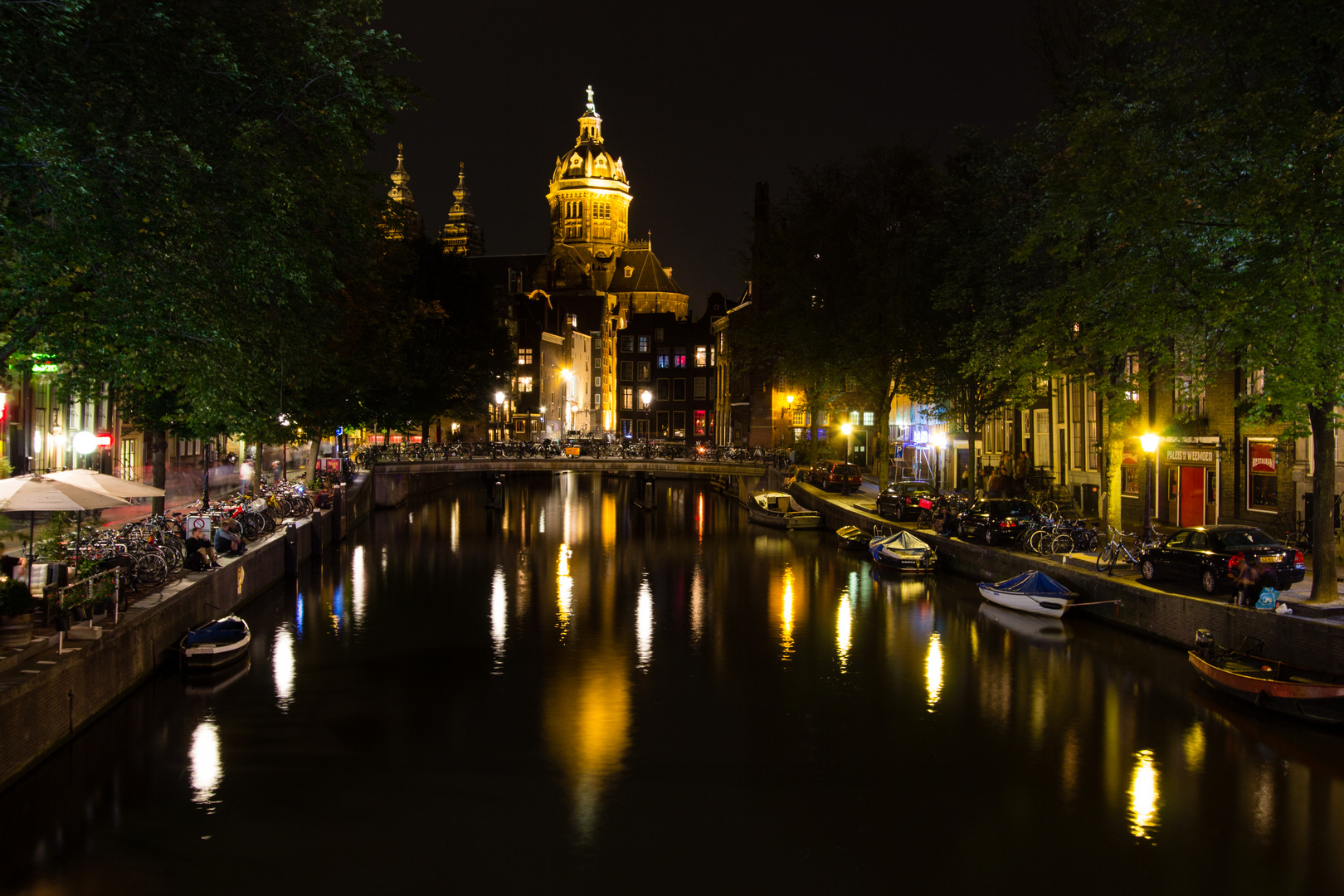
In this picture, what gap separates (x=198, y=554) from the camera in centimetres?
2516

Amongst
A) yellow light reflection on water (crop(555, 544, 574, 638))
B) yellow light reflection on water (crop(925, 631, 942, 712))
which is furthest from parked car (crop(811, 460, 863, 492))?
yellow light reflection on water (crop(925, 631, 942, 712))

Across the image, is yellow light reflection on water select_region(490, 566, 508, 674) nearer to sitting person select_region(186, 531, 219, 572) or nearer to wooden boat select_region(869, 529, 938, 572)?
sitting person select_region(186, 531, 219, 572)

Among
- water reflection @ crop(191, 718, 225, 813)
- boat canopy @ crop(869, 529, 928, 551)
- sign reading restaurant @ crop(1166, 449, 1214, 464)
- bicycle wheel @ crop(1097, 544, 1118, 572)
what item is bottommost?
water reflection @ crop(191, 718, 225, 813)

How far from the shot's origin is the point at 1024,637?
27.2m

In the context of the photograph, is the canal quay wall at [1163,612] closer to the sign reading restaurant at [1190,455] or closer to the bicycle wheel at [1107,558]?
the bicycle wheel at [1107,558]

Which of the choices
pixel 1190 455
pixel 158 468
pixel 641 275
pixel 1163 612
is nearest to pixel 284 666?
pixel 158 468

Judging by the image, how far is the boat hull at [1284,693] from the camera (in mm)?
17906

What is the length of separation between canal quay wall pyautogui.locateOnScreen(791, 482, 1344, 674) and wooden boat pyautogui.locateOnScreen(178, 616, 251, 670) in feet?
68.6

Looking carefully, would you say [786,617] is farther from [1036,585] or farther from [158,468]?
[158,468]

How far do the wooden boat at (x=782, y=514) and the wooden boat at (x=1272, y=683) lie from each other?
3486 cm

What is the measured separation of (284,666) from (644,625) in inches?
414

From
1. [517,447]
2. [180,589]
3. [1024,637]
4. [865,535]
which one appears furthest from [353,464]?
[1024,637]

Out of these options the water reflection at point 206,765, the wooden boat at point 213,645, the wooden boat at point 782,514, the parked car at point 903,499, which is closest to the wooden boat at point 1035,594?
the parked car at point 903,499

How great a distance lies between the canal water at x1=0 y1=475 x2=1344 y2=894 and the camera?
13.8 m
